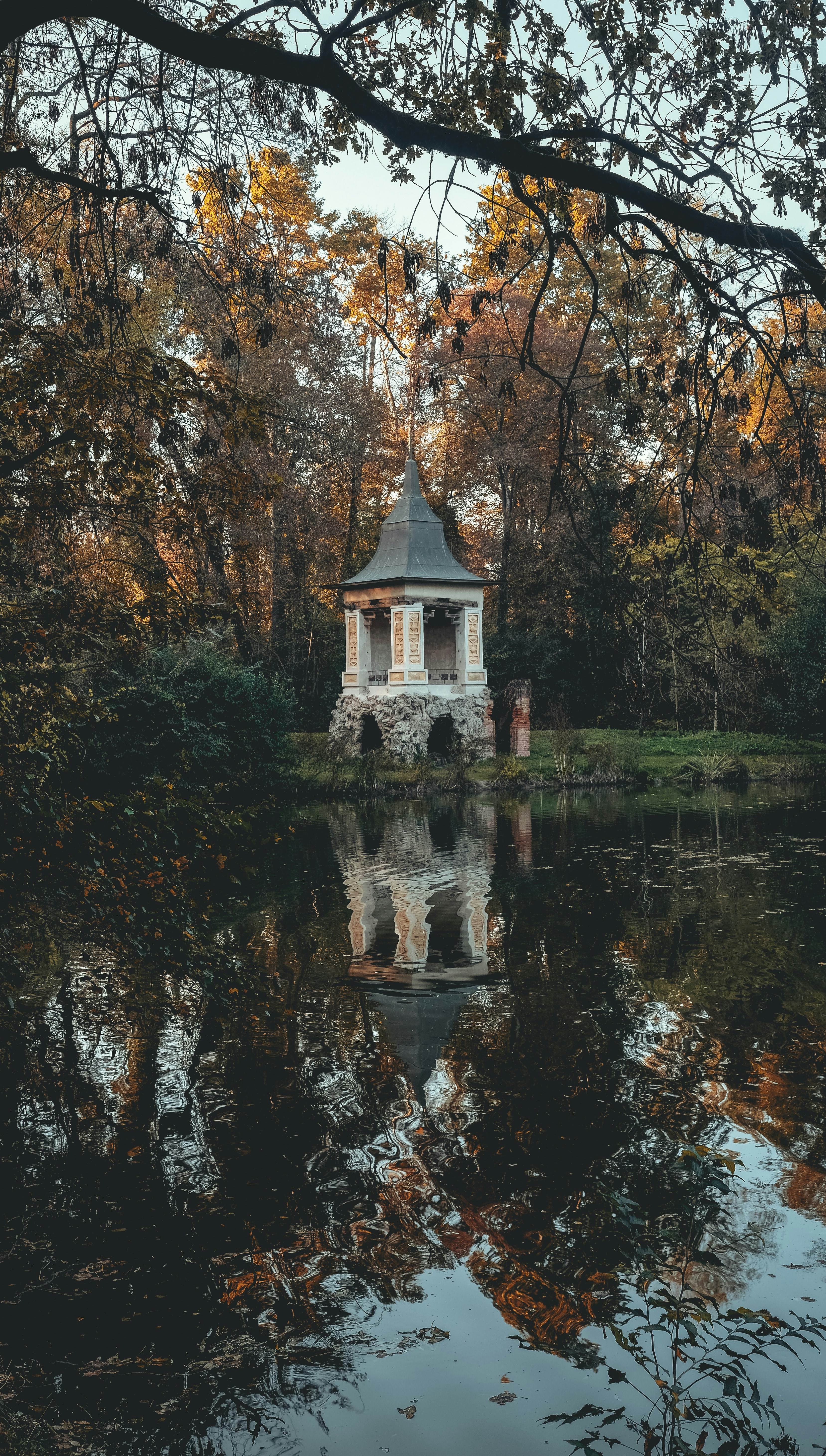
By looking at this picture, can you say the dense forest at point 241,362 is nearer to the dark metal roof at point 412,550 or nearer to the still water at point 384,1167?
the still water at point 384,1167

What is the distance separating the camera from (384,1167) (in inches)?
193

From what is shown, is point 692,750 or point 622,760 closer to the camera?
point 622,760

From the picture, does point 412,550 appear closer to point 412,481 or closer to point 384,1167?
point 412,481

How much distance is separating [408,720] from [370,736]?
3.06m

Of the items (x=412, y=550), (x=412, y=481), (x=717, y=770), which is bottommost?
(x=717, y=770)

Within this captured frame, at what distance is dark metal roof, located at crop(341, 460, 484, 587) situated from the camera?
28359 millimetres

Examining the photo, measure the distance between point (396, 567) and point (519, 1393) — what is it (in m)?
26.0

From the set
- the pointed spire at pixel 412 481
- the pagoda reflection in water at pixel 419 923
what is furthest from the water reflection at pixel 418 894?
the pointed spire at pixel 412 481

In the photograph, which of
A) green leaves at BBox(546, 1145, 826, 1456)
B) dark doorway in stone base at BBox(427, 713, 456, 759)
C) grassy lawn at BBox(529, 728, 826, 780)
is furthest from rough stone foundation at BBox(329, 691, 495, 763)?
green leaves at BBox(546, 1145, 826, 1456)

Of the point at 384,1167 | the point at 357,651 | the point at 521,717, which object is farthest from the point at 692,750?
the point at 384,1167

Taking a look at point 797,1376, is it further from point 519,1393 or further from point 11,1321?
point 11,1321

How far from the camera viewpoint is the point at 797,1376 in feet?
11.2

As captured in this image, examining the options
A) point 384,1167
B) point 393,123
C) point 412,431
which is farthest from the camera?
point 412,431

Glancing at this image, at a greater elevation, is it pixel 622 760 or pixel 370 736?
pixel 370 736
